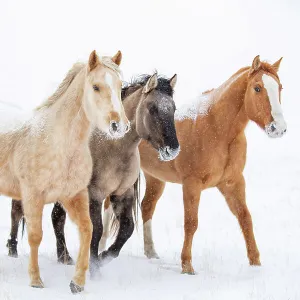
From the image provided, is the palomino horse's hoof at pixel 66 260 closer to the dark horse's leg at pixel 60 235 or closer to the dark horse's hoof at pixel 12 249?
the dark horse's leg at pixel 60 235

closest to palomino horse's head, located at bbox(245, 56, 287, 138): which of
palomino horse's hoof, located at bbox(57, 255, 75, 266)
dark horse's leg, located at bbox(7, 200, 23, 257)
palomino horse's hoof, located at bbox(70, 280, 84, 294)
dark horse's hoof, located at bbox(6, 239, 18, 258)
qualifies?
palomino horse's hoof, located at bbox(70, 280, 84, 294)

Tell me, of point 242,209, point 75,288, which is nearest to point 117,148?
point 75,288

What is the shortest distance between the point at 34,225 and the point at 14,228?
2.28 meters

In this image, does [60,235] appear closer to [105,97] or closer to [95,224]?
[95,224]

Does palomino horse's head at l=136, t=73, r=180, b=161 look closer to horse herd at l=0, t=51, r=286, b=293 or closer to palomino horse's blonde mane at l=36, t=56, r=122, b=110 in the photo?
horse herd at l=0, t=51, r=286, b=293

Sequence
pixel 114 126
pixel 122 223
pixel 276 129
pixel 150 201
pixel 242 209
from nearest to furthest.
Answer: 1. pixel 114 126
2. pixel 276 129
3. pixel 122 223
4. pixel 242 209
5. pixel 150 201

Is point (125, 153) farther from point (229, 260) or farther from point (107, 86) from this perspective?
point (229, 260)

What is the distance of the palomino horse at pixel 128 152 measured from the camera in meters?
6.05

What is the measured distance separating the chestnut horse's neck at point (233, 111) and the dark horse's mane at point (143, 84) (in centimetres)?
83

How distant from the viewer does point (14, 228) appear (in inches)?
290

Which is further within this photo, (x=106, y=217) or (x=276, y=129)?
(x=106, y=217)

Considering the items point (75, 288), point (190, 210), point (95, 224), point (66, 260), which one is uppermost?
point (190, 210)

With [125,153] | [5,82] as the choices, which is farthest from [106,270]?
[5,82]

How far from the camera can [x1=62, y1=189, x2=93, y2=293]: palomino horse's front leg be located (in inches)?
207
